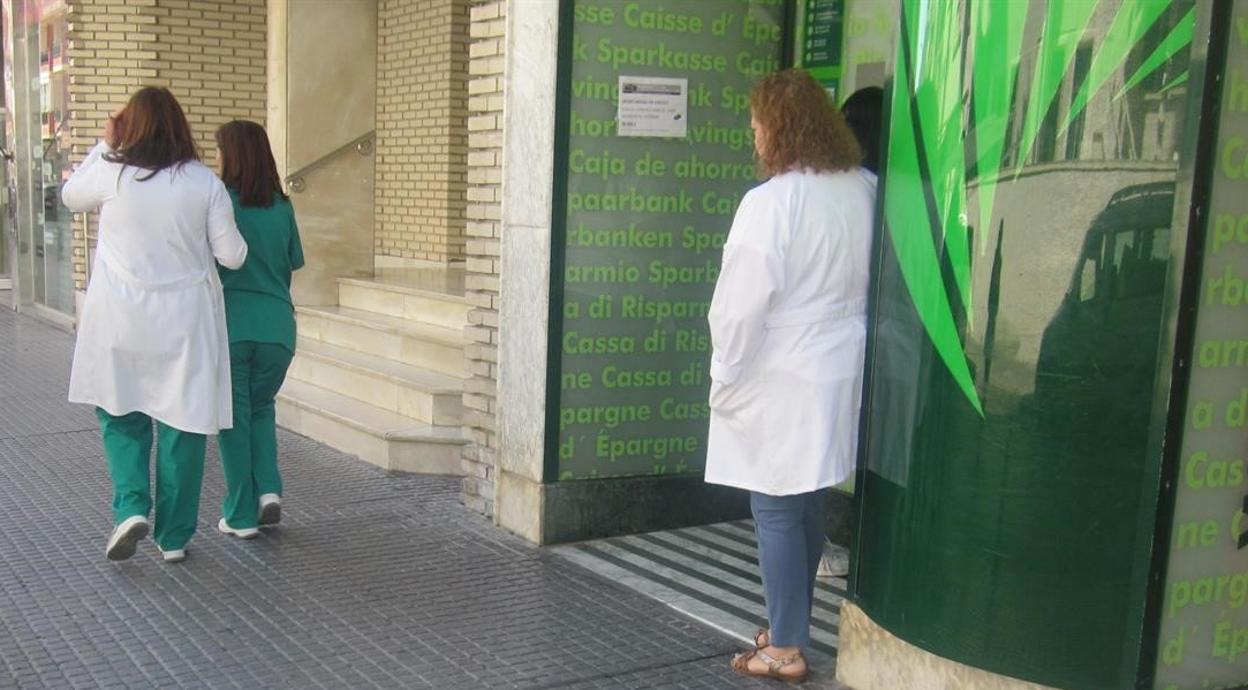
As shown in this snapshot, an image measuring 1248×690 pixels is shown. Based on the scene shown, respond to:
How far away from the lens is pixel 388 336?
845 cm

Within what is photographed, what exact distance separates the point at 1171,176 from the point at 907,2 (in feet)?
3.00

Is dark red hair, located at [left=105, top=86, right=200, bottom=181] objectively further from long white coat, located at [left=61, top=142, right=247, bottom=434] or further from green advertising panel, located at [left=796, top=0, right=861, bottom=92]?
green advertising panel, located at [left=796, top=0, right=861, bottom=92]

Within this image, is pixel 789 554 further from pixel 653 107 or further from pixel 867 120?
pixel 653 107

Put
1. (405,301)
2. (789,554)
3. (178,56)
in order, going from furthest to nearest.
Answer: (178,56), (405,301), (789,554)

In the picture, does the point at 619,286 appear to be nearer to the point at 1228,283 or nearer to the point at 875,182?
the point at 875,182

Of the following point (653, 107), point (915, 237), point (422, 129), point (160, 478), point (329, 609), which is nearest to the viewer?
point (915, 237)

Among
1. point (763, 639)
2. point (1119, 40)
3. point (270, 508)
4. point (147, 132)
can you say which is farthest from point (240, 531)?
point (1119, 40)

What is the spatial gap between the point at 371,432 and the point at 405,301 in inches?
72.1

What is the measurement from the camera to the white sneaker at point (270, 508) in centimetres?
579

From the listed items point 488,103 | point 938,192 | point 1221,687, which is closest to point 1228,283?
point 938,192

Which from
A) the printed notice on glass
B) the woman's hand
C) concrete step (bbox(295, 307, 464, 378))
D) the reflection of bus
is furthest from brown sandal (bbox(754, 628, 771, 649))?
concrete step (bbox(295, 307, 464, 378))

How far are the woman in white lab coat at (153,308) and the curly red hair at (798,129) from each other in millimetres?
2413

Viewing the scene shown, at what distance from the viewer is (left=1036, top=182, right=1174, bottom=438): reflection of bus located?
3188 mm

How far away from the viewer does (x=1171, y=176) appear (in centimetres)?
315
